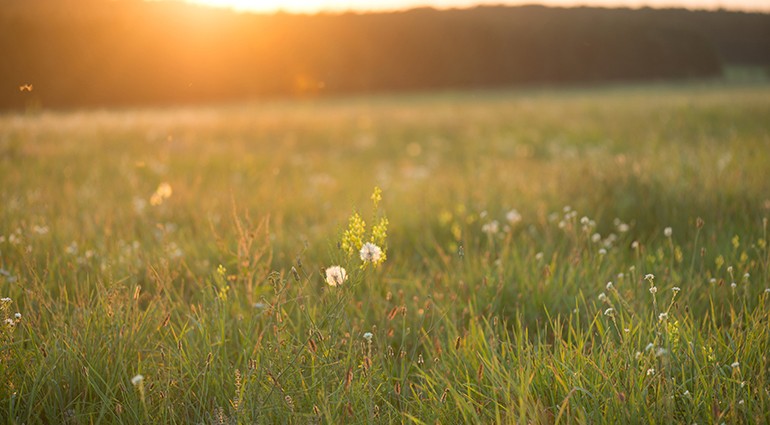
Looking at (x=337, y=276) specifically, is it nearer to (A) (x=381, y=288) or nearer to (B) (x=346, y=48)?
(A) (x=381, y=288)

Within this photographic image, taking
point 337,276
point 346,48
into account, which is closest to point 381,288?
point 337,276

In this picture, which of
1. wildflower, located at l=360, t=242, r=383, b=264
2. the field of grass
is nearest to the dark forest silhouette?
the field of grass

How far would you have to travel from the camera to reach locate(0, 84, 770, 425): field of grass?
4.50ft

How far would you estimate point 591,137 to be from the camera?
26.2 ft

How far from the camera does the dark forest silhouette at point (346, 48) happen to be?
59.1 feet

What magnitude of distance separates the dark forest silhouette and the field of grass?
1.46 m

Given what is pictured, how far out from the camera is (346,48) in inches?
1453

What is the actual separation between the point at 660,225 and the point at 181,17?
19922mm

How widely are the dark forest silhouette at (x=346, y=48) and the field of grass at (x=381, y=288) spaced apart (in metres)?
1.46

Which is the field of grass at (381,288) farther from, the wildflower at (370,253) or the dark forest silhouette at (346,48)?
the dark forest silhouette at (346,48)

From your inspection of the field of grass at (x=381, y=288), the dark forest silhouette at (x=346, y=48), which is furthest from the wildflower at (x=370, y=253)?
the dark forest silhouette at (x=346, y=48)

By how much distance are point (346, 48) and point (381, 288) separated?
37373mm

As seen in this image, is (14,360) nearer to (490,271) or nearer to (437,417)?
(437,417)

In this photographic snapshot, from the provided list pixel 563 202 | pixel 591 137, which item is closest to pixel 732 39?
pixel 591 137
